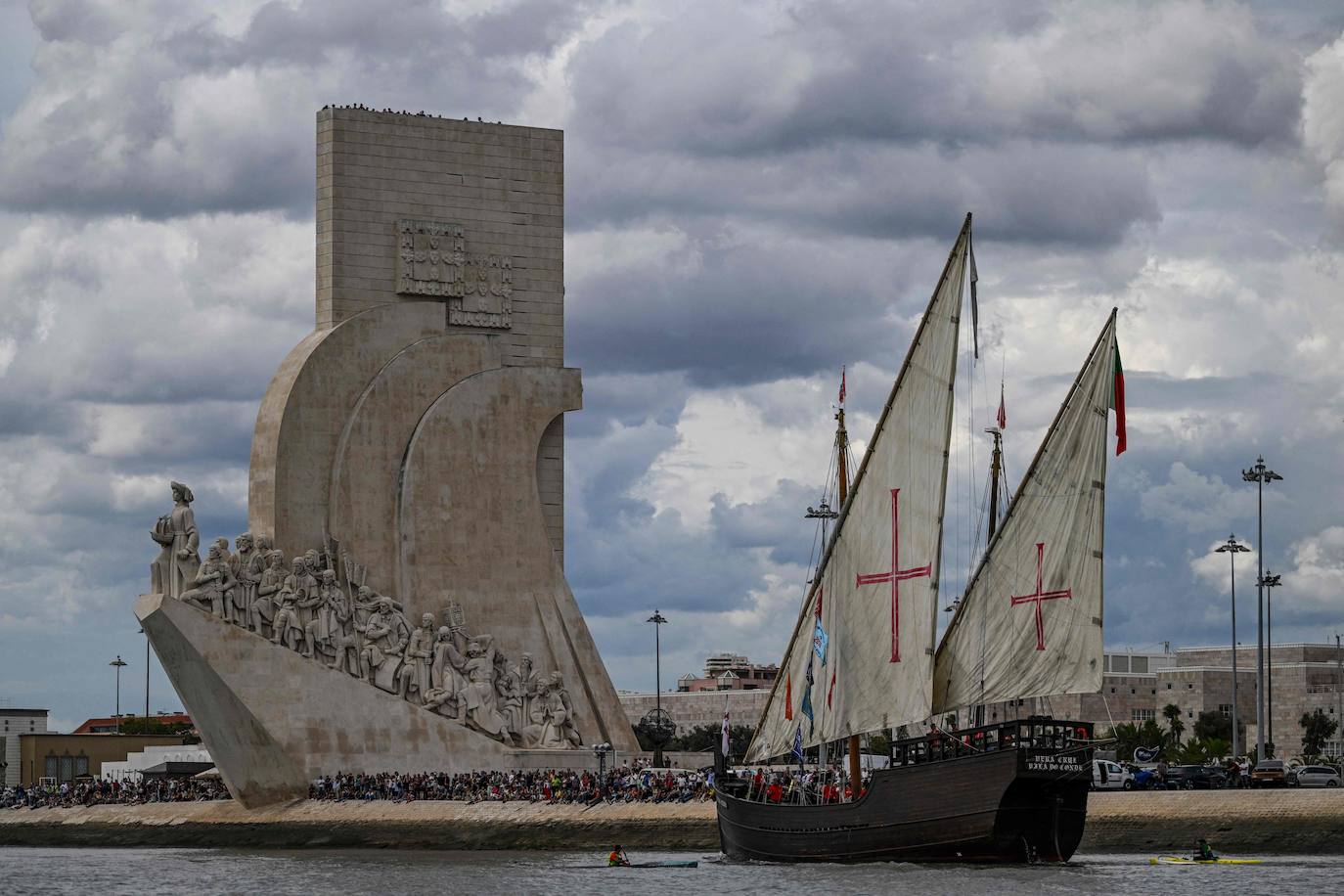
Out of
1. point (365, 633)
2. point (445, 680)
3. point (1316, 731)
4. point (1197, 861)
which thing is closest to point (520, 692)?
point (445, 680)

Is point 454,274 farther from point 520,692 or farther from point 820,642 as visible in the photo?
point 820,642

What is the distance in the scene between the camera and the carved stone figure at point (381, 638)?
168 feet

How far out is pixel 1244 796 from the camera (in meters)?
39.9

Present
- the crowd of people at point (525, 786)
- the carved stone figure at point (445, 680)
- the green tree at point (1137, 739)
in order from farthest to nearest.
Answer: the green tree at point (1137, 739) < the carved stone figure at point (445, 680) < the crowd of people at point (525, 786)

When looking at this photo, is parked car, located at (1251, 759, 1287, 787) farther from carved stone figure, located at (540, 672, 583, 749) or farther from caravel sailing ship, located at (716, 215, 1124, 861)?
carved stone figure, located at (540, 672, 583, 749)

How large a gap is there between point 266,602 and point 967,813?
19775 millimetres

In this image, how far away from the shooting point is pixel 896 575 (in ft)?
126

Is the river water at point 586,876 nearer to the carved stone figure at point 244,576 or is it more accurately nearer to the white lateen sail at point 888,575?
the white lateen sail at point 888,575

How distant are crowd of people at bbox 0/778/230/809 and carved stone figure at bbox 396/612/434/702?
5278mm

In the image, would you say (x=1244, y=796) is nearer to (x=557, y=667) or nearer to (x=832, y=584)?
(x=832, y=584)

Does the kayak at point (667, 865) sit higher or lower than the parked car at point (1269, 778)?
lower

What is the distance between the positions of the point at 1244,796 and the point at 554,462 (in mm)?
21042

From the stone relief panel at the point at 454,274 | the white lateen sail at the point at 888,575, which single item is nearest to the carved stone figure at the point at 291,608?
the stone relief panel at the point at 454,274

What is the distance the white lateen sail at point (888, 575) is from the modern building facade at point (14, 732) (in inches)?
1958
